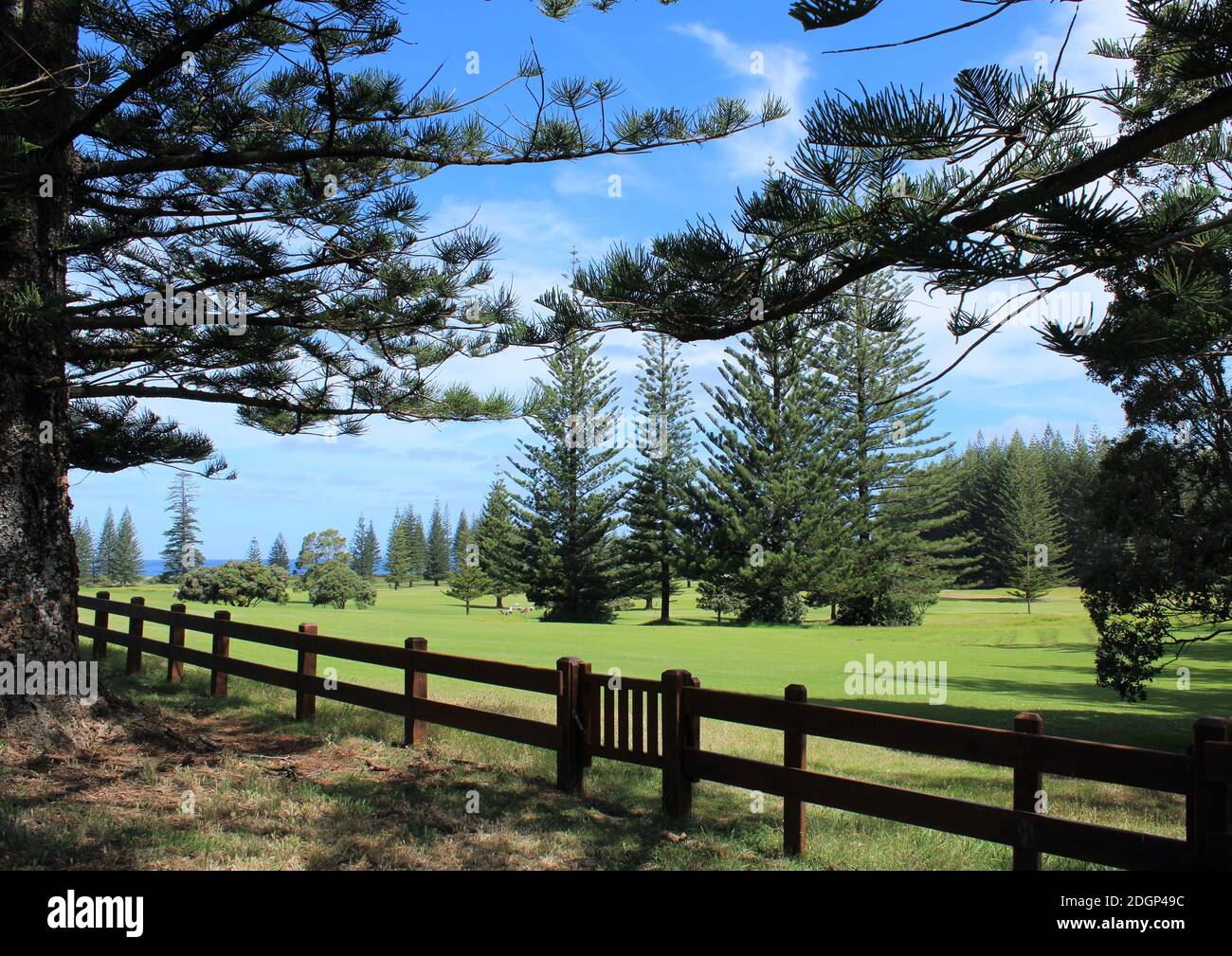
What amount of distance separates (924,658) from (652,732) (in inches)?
674

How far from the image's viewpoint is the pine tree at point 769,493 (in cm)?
3522

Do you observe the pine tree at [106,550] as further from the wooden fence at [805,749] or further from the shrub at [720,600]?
the wooden fence at [805,749]

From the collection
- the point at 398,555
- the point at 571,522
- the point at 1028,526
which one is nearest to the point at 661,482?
the point at 571,522

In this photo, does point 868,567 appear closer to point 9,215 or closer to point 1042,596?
point 1042,596

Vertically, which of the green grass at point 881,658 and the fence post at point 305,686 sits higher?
the fence post at point 305,686

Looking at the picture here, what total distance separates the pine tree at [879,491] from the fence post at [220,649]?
2823 centimetres

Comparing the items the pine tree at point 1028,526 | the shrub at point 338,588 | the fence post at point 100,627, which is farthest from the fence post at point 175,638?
the pine tree at point 1028,526

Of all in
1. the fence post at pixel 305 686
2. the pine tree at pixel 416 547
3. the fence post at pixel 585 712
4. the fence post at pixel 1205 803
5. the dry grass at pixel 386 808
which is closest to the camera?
the fence post at pixel 1205 803

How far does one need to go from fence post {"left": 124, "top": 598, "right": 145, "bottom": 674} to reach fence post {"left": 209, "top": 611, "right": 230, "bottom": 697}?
187cm

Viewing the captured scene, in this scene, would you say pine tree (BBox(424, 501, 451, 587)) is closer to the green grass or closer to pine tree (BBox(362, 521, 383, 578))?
pine tree (BBox(362, 521, 383, 578))

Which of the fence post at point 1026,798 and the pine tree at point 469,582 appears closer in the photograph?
the fence post at point 1026,798

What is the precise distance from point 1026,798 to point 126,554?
250ft

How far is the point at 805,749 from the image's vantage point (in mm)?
5348
